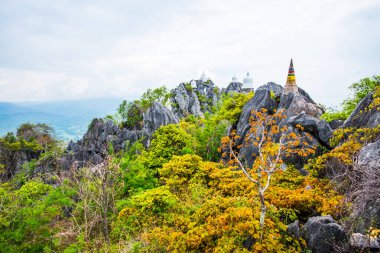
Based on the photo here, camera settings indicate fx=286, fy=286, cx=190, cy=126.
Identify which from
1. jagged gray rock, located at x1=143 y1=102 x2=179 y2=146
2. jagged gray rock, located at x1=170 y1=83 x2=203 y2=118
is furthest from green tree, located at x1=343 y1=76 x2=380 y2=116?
jagged gray rock, located at x1=170 y1=83 x2=203 y2=118

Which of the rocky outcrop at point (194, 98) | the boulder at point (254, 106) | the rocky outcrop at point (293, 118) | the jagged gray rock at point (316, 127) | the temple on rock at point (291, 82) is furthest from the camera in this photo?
the rocky outcrop at point (194, 98)

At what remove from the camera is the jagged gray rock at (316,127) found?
13.9 m

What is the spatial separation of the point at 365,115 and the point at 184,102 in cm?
4660

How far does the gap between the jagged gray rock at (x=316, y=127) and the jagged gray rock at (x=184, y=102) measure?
3913 cm

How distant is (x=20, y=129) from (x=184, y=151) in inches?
1814

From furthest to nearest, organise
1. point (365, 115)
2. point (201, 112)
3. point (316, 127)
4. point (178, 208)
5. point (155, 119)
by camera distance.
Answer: point (201, 112) → point (155, 119) → point (316, 127) → point (365, 115) → point (178, 208)

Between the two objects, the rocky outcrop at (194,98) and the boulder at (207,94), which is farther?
the boulder at (207,94)

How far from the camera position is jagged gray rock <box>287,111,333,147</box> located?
13.9 m

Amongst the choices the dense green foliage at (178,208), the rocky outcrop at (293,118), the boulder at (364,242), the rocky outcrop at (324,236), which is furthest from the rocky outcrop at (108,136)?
the boulder at (364,242)

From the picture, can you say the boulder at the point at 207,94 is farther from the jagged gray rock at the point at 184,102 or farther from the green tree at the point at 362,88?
the green tree at the point at 362,88

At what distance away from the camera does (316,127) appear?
47.0 feet

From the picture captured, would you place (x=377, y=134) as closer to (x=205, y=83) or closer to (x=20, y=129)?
(x=20, y=129)

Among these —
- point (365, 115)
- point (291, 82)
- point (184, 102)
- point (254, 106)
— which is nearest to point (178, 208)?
point (365, 115)

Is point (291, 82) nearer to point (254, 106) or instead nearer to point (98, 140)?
point (254, 106)
